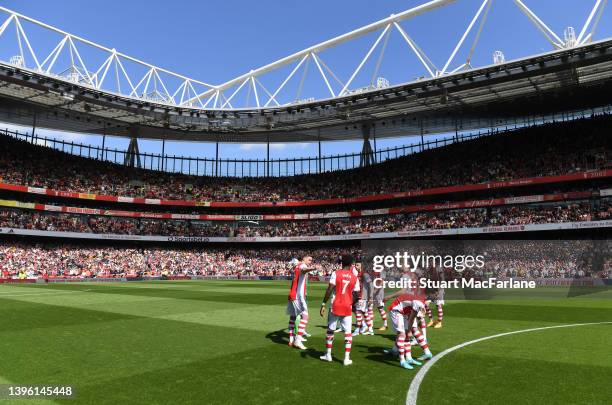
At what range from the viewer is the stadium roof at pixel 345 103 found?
42.0 meters

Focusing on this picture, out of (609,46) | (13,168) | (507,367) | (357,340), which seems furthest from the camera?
(13,168)

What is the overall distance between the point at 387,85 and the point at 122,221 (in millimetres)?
42898

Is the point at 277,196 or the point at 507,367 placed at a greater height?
the point at 277,196

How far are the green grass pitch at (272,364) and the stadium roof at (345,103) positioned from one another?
106 feet

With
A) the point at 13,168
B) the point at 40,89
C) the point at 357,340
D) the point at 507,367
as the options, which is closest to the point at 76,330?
the point at 357,340

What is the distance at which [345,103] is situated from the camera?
53125mm

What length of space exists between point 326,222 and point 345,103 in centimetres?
2105

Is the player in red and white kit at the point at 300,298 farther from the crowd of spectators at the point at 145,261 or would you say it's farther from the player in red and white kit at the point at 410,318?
the crowd of spectators at the point at 145,261

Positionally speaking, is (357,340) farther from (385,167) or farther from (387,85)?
(385,167)

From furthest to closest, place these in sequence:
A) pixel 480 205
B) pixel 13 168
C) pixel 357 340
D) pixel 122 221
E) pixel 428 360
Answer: pixel 122 221 → pixel 13 168 → pixel 480 205 → pixel 357 340 → pixel 428 360

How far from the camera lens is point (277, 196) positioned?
2891 inches

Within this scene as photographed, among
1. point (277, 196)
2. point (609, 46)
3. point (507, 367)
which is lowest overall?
point (507, 367)

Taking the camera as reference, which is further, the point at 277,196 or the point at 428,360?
Result: the point at 277,196

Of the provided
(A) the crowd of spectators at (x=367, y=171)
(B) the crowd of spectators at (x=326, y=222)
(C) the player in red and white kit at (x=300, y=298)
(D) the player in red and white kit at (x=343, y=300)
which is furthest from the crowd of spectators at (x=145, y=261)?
(D) the player in red and white kit at (x=343, y=300)
